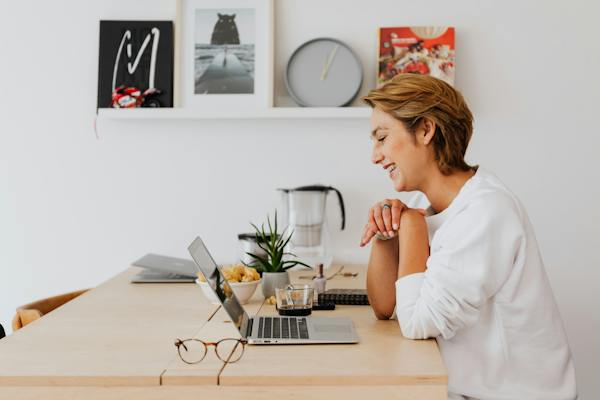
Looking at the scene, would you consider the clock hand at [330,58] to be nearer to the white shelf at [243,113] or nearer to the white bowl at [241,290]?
the white shelf at [243,113]

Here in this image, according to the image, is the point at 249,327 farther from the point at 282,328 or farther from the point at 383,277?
the point at 383,277

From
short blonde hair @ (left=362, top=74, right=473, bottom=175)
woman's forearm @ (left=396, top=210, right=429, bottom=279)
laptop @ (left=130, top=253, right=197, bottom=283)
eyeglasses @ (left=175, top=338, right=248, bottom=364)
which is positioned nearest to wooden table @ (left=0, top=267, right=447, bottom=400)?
eyeglasses @ (left=175, top=338, right=248, bottom=364)

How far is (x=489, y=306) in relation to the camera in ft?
5.77

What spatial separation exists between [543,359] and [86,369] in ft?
3.54

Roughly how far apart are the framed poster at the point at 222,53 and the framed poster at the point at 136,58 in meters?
0.05

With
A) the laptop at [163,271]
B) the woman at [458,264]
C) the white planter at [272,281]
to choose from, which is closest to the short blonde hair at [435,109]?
the woman at [458,264]

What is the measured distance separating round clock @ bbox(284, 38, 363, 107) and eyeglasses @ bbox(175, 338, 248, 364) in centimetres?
145

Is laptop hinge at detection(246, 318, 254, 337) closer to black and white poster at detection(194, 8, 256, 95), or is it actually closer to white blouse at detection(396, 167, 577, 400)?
white blouse at detection(396, 167, 577, 400)

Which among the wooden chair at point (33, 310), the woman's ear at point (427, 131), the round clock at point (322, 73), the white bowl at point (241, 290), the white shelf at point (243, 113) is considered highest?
the round clock at point (322, 73)

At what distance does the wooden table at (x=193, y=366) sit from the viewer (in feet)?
4.62

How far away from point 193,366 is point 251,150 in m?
1.62

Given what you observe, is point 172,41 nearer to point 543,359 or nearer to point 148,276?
point 148,276

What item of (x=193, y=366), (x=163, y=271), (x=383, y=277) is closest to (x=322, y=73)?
(x=163, y=271)

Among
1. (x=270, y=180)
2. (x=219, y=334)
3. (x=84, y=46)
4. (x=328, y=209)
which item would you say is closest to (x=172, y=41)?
(x=84, y=46)
